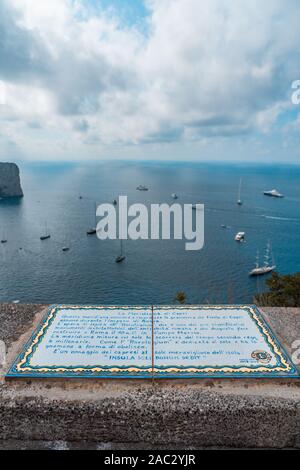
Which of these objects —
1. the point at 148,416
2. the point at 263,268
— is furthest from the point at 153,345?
the point at 263,268

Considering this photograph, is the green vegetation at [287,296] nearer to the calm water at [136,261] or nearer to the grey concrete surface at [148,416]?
the calm water at [136,261]

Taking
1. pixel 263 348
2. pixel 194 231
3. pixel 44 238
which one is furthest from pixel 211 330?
pixel 194 231

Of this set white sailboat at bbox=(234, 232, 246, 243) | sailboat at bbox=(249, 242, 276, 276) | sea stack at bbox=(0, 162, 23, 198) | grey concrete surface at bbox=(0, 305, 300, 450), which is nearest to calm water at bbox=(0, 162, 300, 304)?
white sailboat at bbox=(234, 232, 246, 243)

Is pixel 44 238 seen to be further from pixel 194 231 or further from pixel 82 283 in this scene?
pixel 194 231

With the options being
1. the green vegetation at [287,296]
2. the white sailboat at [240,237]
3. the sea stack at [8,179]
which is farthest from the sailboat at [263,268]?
the sea stack at [8,179]

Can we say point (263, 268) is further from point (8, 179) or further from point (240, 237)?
point (8, 179)

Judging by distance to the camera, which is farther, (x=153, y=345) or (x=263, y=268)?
(x=263, y=268)
